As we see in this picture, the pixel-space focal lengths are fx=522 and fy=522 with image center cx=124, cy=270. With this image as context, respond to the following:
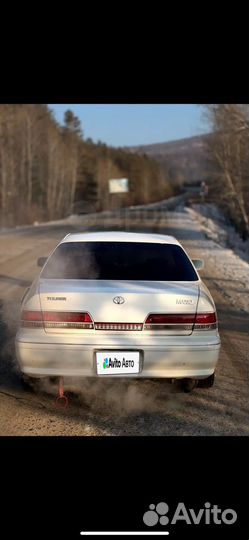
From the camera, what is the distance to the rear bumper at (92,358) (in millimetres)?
3873

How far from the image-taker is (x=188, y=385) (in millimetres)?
4504

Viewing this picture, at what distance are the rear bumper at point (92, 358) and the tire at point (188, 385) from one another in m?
0.46

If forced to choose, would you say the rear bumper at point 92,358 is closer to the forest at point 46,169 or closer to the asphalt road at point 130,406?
the asphalt road at point 130,406

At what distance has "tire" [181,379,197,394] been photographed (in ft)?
14.6

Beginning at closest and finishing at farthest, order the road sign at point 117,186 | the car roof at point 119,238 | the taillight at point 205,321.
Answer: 1. the taillight at point 205,321
2. the car roof at point 119,238
3. the road sign at point 117,186

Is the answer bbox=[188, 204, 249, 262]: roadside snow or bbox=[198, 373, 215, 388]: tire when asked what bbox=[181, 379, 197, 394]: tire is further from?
bbox=[188, 204, 249, 262]: roadside snow

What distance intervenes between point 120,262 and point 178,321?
116 centimetres

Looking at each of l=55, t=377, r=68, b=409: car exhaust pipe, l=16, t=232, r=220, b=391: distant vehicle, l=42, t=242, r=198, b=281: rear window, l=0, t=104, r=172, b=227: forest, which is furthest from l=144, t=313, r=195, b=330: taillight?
l=0, t=104, r=172, b=227: forest
